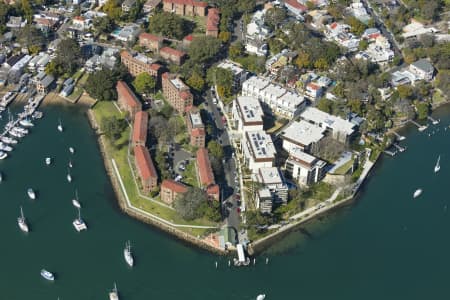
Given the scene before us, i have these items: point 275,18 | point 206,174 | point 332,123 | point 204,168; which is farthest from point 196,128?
point 275,18

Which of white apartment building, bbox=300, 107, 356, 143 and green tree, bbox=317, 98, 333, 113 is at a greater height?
green tree, bbox=317, 98, 333, 113

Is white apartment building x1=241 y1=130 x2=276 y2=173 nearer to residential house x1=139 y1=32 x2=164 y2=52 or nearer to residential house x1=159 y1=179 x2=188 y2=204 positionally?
residential house x1=159 y1=179 x2=188 y2=204

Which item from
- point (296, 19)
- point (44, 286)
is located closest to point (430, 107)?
point (296, 19)

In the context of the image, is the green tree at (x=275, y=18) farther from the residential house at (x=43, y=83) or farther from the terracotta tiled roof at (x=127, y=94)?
the residential house at (x=43, y=83)

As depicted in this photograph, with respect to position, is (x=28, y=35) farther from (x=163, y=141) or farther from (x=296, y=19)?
(x=296, y=19)

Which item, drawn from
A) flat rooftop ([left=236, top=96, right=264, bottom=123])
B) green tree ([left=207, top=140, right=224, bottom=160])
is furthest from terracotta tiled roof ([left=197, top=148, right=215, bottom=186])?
flat rooftop ([left=236, top=96, right=264, bottom=123])

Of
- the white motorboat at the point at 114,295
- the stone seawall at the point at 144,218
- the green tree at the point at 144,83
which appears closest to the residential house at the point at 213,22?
the green tree at the point at 144,83

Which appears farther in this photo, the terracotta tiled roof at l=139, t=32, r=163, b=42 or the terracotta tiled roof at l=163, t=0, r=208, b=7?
the terracotta tiled roof at l=163, t=0, r=208, b=7
